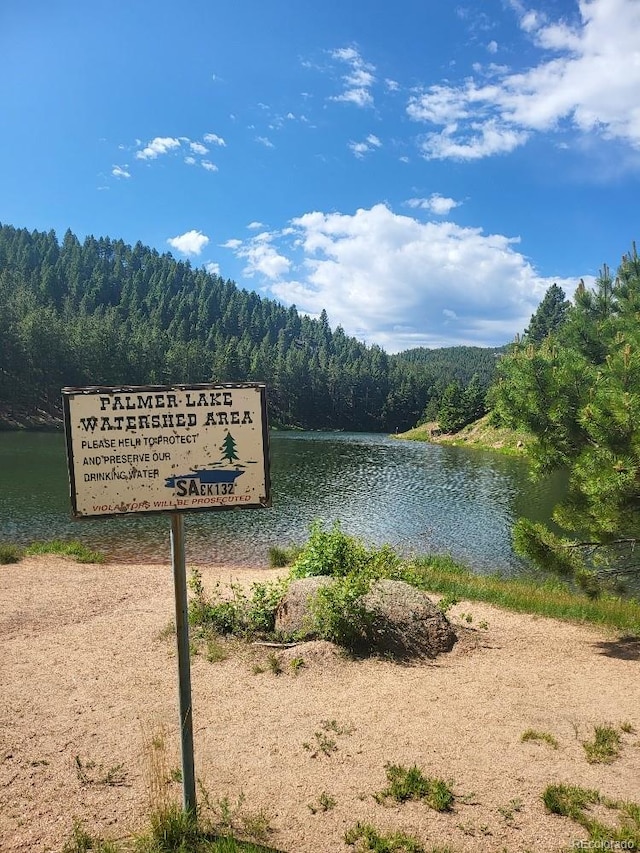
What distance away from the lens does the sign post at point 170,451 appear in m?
4.23

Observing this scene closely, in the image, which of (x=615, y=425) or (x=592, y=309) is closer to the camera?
(x=615, y=425)

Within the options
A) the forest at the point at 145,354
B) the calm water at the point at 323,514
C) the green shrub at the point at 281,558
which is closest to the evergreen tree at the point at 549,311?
the forest at the point at 145,354

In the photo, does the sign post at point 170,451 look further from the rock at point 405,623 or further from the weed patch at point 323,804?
the rock at point 405,623

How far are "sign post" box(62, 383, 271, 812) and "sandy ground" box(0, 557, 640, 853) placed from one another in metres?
1.17

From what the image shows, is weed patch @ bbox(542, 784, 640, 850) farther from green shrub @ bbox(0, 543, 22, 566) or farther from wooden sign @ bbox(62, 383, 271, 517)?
green shrub @ bbox(0, 543, 22, 566)

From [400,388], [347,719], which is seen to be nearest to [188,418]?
[347,719]

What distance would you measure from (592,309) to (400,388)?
145 meters

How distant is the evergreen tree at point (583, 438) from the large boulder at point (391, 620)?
216cm

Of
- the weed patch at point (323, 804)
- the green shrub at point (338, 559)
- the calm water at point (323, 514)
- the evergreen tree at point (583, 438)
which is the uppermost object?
the evergreen tree at point (583, 438)

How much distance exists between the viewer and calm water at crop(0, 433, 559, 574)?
21969 mm

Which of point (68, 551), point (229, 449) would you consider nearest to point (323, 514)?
point (68, 551)

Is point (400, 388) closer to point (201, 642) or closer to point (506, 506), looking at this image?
point (506, 506)

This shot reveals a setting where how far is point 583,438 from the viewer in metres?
9.62

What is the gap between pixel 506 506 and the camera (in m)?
33.4
